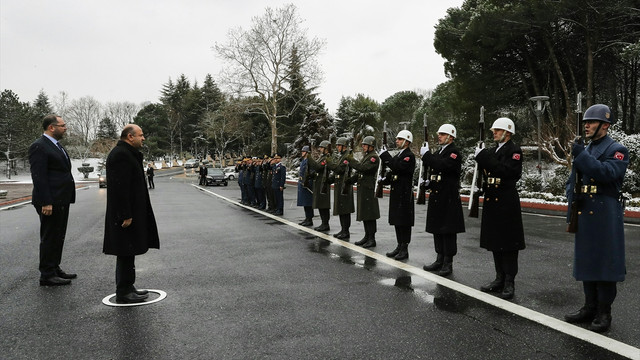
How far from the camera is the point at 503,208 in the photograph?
481cm

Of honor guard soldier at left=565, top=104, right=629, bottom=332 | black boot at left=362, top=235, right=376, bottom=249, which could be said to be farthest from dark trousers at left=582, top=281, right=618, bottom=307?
black boot at left=362, top=235, right=376, bottom=249

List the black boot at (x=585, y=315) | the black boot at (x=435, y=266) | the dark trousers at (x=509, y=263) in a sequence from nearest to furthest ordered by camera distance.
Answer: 1. the black boot at (x=585, y=315)
2. the dark trousers at (x=509, y=263)
3. the black boot at (x=435, y=266)

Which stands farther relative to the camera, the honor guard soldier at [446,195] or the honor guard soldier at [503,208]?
the honor guard soldier at [446,195]

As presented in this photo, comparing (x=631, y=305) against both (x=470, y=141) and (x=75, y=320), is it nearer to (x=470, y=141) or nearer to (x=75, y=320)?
(x=75, y=320)

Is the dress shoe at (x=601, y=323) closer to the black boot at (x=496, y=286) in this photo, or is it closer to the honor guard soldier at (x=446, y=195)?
the black boot at (x=496, y=286)

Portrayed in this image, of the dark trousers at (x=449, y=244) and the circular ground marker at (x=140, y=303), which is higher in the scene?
the dark trousers at (x=449, y=244)

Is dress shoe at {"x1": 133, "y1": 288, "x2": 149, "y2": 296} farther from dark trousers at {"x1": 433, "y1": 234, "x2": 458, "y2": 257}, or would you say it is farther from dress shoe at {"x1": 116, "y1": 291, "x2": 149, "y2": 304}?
dark trousers at {"x1": 433, "y1": 234, "x2": 458, "y2": 257}

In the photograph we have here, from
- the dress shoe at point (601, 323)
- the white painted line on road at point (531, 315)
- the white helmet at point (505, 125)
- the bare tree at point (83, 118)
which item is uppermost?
the bare tree at point (83, 118)

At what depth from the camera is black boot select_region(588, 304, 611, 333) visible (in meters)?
3.76

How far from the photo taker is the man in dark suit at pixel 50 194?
5.36 meters

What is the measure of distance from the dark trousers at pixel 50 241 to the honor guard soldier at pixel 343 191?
462 cm


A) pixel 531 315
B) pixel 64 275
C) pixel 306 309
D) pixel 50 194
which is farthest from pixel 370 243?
pixel 50 194

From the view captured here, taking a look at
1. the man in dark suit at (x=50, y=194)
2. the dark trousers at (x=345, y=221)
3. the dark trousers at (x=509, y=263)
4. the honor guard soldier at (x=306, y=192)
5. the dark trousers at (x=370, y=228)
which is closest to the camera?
the dark trousers at (x=509, y=263)

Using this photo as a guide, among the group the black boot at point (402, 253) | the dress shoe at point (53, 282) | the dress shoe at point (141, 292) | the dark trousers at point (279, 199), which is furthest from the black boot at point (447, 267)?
the dark trousers at point (279, 199)
